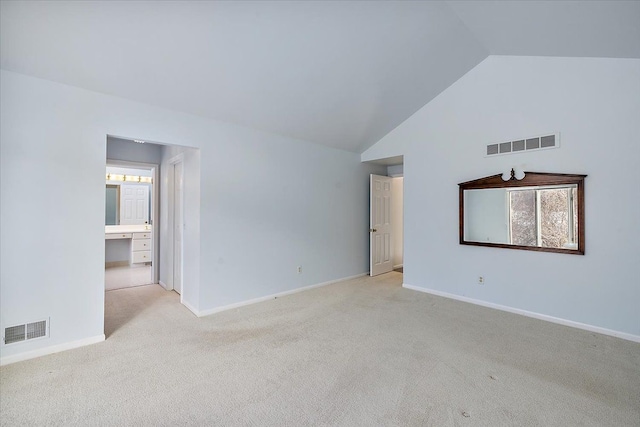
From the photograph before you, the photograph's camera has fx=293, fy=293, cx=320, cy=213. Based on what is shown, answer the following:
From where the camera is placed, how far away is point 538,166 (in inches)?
140

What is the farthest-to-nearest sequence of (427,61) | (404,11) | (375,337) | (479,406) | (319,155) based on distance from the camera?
(319,155), (427,61), (375,337), (404,11), (479,406)

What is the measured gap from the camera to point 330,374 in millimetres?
2283

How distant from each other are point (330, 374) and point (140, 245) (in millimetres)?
5803

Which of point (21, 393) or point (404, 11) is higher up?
point (404, 11)

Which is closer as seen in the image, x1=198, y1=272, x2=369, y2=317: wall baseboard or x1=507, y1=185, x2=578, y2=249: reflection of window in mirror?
x1=507, y1=185, x2=578, y2=249: reflection of window in mirror

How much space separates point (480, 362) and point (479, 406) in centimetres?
64

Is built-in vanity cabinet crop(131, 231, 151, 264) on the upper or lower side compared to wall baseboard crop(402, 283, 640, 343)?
upper

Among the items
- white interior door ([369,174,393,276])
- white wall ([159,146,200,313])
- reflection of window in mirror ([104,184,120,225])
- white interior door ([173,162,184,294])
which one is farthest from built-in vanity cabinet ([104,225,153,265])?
white interior door ([369,174,393,276])

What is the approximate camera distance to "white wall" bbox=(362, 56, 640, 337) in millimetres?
3029

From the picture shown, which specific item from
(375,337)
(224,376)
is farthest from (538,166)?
(224,376)

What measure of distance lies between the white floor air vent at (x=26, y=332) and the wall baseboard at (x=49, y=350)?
0.12m

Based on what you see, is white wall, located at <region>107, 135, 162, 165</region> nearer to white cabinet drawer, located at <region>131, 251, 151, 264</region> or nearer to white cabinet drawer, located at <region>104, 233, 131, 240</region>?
white cabinet drawer, located at <region>104, 233, 131, 240</region>

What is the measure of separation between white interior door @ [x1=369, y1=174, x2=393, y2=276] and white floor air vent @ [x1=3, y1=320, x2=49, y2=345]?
14.8 ft

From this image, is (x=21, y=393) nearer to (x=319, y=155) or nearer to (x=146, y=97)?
(x=146, y=97)
